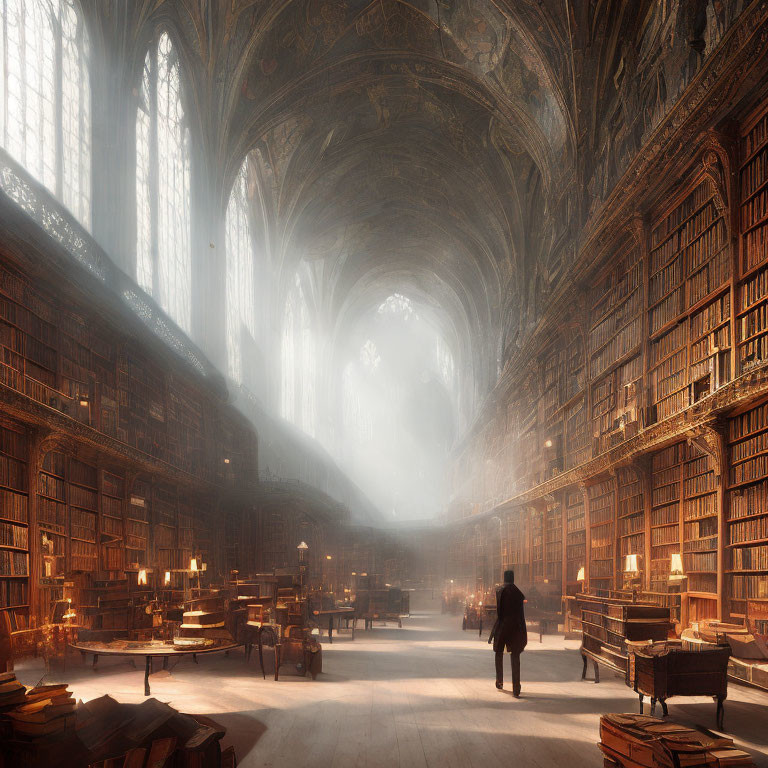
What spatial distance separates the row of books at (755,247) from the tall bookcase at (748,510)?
1.57 meters

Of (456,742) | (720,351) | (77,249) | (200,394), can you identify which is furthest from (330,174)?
(456,742)

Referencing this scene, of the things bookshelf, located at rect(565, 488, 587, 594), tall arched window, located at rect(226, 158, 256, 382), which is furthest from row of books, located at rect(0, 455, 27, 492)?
tall arched window, located at rect(226, 158, 256, 382)

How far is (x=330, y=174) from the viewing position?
97.6 feet

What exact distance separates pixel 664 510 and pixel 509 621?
3715 millimetres

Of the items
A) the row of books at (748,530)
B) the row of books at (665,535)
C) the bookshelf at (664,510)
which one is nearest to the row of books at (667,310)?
the bookshelf at (664,510)

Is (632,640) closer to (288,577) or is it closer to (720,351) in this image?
(720,351)

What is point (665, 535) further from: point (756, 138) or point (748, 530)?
point (756, 138)

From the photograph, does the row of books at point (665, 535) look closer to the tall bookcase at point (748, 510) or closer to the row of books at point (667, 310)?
the tall bookcase at point (748, 510)

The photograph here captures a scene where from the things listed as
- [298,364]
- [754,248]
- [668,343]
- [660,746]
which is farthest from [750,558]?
[298,364]

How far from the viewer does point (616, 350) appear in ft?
45.3

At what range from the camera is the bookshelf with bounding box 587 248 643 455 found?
12594 millimetres

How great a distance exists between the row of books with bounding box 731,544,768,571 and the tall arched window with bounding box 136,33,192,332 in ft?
42.1

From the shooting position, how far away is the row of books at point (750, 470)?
8.16 metres

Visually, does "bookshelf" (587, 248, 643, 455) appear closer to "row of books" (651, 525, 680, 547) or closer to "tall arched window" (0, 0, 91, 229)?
"row of books" (651, 525, 680, 547)
